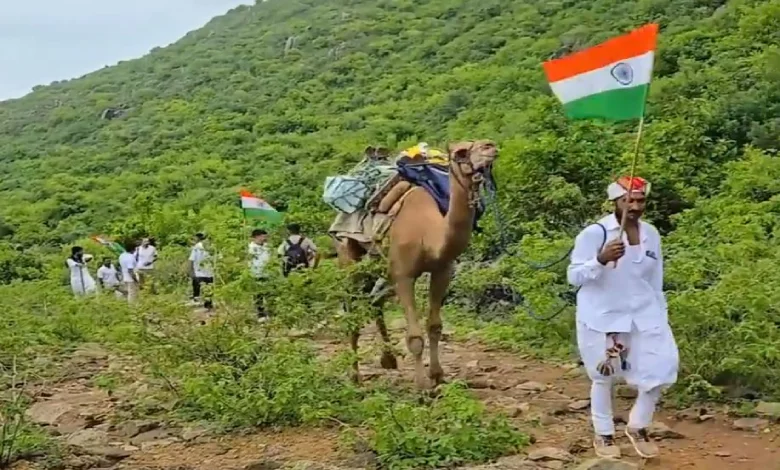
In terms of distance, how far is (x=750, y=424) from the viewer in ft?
22.8

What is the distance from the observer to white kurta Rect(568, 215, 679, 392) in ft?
19.1

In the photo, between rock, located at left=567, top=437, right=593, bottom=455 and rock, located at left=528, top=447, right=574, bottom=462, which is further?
rock, located at left=567, top=437, right=593, bottom=455

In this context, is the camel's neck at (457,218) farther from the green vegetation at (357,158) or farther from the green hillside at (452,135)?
the green hillside at (452,135)

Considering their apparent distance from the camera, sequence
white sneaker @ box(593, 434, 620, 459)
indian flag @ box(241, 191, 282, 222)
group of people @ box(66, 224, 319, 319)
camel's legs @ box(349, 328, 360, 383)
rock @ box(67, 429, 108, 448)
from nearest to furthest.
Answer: white sneaker @ box(593, 434, 620, 459)
rock @ box(67, 429, 108, 448)
camel's legs @ box(349, 328, 360, 383)
group of people @ box(66, 224, 319, 319)
indian flag @ box(241, 191, 282, 222)

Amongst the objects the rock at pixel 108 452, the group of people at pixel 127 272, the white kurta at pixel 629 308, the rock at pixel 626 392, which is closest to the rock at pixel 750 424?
the rock at pixel 626 392

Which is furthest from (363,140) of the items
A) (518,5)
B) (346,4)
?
(346,4)

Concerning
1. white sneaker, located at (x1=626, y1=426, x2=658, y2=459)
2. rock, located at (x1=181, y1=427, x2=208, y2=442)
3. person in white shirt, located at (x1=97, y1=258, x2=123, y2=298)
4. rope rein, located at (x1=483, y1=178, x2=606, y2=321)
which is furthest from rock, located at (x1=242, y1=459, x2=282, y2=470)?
person in white shirt, located at (x1=97, y1=258, x2=123, y2=298)

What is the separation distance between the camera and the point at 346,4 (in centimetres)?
6075

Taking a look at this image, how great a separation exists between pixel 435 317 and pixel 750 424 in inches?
96.7

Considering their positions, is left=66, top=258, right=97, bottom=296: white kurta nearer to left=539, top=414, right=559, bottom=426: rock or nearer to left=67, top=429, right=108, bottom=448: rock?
left=67, top=429, right=108, bottom=448: rock

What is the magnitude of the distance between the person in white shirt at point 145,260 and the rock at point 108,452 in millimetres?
Result: 9844

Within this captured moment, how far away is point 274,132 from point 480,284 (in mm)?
27857

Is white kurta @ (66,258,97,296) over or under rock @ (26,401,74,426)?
over

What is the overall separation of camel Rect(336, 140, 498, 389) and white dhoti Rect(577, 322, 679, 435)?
1.51m
